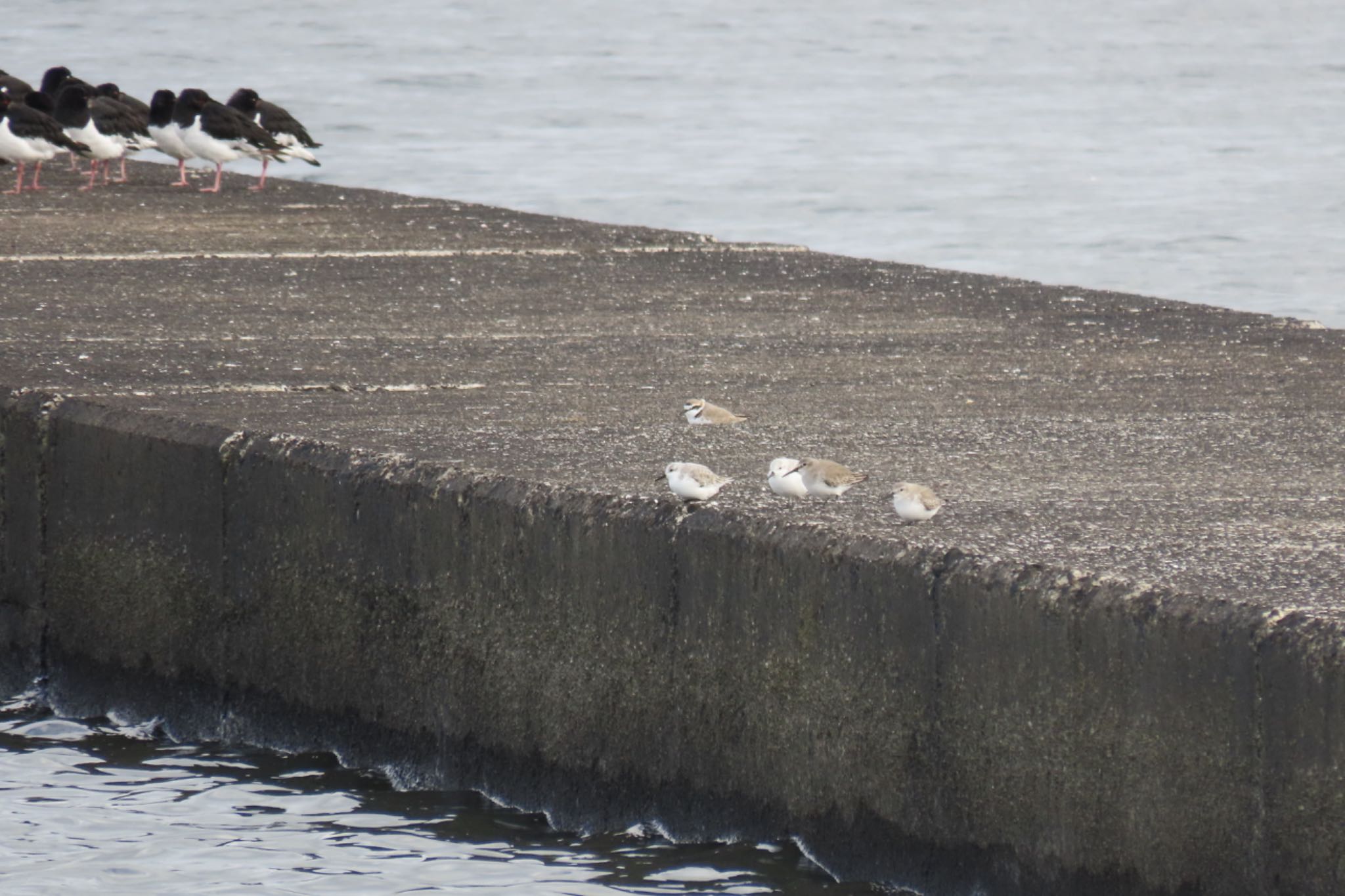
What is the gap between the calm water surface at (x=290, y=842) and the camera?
5.11 m

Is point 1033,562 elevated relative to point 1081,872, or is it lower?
elevated

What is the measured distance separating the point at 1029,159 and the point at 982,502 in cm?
2750

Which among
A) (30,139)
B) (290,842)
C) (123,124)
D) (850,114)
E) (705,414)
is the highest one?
(850,114)

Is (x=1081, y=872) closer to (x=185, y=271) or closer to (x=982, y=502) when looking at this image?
(x=982, y=502)

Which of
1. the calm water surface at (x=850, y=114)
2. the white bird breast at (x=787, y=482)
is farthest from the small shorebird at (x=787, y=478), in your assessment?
the calm water surface at (x=850, y=114)

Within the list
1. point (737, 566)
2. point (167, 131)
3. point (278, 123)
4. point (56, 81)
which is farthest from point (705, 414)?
point (56, 81)

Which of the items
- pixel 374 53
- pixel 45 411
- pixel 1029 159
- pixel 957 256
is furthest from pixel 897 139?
pixel 45 411

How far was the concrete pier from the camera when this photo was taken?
4355mm

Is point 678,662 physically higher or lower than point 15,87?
lower

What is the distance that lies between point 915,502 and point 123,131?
9.42 metres

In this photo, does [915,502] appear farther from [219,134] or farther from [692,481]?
[219,134]

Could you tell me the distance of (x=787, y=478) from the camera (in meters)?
5.18

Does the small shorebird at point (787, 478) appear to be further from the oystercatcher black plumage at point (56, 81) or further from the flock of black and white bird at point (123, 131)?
the oystercatcher black plumage at point (56, 81)

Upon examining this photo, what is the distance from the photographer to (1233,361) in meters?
7.82
